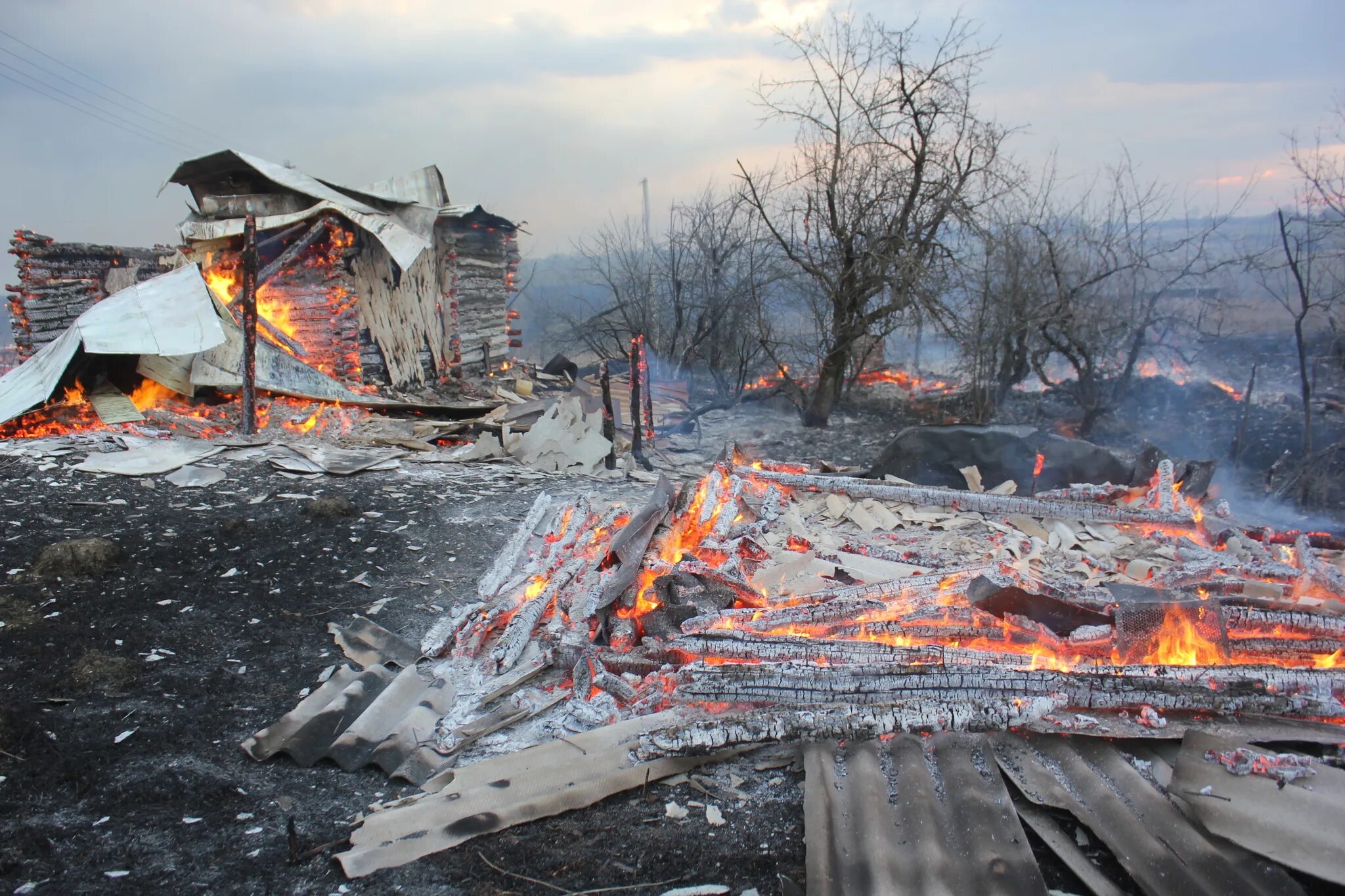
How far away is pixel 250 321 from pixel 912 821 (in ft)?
31.2

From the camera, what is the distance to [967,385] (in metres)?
14.9

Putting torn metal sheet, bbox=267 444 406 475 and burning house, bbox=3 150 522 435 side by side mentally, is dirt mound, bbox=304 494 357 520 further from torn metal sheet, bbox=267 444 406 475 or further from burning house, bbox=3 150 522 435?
burning house, bbox=3 150 522 435

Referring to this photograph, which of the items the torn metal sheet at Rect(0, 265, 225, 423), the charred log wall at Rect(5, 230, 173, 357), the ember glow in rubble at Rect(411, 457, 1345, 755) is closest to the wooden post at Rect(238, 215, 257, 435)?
the torn metal sheet at Rect(0, 265, 225, 423)

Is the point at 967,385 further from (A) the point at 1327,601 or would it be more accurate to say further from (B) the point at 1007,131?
(A) the point at 1327,601

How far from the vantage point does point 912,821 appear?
2.70 m

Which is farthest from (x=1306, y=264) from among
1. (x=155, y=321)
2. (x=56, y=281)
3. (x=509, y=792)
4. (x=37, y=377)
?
(x=56, y=281)

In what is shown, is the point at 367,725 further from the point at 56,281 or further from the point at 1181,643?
the point at 56,281

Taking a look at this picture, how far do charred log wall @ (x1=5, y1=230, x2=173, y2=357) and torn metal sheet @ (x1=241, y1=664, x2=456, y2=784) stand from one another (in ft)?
37.3

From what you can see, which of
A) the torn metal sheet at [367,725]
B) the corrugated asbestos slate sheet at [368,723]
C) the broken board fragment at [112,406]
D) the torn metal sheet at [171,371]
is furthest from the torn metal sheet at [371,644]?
the torn metal sheet at [171,371]

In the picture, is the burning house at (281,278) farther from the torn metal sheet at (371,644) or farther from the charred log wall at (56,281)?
the torn metal sheet at (371,644)

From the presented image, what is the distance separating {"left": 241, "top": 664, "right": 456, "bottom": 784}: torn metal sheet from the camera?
3.44 metres

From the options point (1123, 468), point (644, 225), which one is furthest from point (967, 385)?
point (644, 225)

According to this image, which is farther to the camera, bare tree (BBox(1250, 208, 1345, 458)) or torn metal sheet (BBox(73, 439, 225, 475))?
bare tree (BBox(1250, 208, 1345, 458))

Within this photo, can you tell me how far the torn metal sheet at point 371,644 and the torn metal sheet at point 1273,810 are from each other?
3.86m
